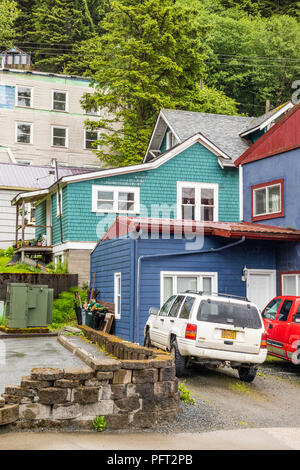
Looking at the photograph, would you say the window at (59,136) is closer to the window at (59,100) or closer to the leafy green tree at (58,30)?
the window at (59,100)

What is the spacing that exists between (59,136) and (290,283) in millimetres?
32034

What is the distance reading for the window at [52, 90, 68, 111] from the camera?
46406 mm

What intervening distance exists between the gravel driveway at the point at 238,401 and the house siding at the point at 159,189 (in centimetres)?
1222

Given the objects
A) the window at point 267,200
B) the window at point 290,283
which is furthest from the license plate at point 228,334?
the window at point 267,200

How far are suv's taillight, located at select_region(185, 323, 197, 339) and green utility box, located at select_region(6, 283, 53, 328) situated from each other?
646 centimetres

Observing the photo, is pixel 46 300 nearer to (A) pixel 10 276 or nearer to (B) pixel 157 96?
(A) pixel 10 276

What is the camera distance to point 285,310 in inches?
→ 557

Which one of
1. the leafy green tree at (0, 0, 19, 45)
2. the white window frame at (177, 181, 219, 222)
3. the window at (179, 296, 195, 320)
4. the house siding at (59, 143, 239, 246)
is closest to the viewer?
the window at (179, 296, 195, 320)

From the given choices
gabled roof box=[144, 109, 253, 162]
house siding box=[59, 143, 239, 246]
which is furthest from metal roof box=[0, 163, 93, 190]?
house siding box=[59, 143, 239, 246]

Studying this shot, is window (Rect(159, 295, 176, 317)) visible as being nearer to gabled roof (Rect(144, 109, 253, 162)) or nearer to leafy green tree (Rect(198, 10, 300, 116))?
gabled roof (Rect(144, 109, 253, 162))

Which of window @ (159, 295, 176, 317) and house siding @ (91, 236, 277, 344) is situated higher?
house siding @ (91, 236, 277, 344)

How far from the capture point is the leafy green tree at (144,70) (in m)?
36.2

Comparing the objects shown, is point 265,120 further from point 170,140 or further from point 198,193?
point 170,140

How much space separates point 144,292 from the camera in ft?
55.8
